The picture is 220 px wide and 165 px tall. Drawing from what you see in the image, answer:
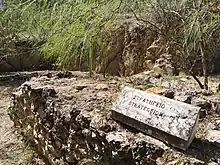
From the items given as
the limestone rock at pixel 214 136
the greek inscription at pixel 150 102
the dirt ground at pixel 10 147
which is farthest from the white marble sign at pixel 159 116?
the dirt ground at pixel 10 147

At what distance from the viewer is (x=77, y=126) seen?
2283 mm

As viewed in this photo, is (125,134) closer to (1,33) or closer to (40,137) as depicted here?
(40,137)

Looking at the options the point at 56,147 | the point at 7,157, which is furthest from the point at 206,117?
the point at 7,157

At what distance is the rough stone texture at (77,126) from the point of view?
1.86m

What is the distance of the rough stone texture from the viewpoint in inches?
73.2

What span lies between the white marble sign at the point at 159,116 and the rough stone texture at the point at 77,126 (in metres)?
0.06

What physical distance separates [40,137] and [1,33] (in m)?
2.73

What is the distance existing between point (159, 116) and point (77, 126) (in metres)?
0.69

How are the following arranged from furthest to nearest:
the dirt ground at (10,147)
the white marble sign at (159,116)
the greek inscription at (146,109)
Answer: the dirt ground at (10,147), the greek inscription at (146,109), the white marble sign at (159,116)

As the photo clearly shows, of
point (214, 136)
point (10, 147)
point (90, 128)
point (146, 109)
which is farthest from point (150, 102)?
point (10, 147)

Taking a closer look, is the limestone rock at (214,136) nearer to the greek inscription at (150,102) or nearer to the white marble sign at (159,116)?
the white marble sign at (159,116)

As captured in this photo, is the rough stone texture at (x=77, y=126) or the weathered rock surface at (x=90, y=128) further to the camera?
the rough stone texture at (x=77, y=126)

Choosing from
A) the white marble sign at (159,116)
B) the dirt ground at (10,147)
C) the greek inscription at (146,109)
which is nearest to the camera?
the white marble sign at (159,116)

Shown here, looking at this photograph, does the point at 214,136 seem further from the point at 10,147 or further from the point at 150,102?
the point at 10,147
